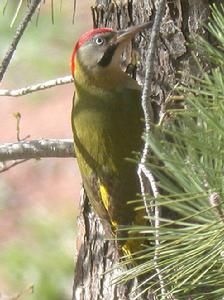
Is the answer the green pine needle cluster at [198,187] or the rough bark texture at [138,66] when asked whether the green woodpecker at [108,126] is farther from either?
the green pine needle cluster at [198,187]

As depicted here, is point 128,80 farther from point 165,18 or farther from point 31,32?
point 31,32

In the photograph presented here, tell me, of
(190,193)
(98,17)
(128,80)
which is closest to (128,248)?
(128,80)

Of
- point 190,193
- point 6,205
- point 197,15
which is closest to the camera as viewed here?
point 190,193

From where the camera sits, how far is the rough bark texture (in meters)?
3.71

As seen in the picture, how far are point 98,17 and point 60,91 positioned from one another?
18.2ft

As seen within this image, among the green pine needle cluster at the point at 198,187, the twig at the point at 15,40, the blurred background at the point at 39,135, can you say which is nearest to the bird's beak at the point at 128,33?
the twig at the point at 15,40

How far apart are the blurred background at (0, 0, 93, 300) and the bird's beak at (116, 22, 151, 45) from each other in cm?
329

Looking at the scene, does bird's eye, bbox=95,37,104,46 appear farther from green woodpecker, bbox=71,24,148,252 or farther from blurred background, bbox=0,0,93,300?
blurred background, bbox=0,0,93,300

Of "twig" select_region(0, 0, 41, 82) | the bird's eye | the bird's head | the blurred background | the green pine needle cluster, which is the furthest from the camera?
the blurred background

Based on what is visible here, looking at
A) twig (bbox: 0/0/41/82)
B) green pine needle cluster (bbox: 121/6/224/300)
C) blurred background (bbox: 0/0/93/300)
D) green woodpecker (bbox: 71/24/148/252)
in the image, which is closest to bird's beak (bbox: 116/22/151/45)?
green woodpecker (bbox: 71/24/148/252)

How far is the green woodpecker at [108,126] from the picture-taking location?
3787mm

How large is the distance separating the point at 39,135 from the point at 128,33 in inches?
211

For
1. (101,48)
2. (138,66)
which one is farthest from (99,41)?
(138,66)

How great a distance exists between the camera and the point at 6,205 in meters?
8.59
